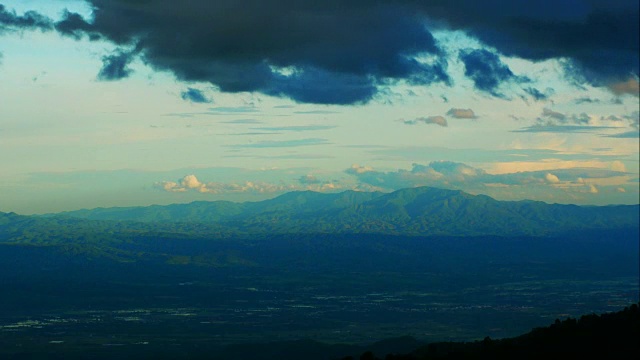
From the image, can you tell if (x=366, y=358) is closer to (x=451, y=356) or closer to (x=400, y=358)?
(x=400, y=358)

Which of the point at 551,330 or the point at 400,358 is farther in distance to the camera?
the point at 551,330

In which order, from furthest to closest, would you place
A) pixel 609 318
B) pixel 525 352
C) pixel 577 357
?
1. pixel 609 318
2. pixel 525 352
3. pixel 577 357

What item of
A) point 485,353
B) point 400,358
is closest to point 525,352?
point 485,353

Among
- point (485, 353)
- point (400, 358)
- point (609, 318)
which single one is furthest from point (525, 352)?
point (609, 318)

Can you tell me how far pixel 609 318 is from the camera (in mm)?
180250

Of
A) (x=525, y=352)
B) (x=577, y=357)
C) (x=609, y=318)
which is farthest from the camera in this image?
(x=609, y=318)

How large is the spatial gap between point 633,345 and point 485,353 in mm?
29805

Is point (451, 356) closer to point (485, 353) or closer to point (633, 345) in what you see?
point (485, 353)

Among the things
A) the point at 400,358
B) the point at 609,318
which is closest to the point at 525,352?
the point at 400,358

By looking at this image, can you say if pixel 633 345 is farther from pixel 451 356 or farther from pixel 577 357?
pixel 451 356

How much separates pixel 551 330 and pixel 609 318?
11.9 metres

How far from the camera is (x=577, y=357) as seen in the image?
468 feet

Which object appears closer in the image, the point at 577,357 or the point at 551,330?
the point at 577,357

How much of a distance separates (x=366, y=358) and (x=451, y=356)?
1677cm
